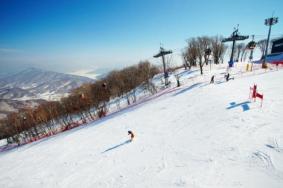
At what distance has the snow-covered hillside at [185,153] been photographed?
27.3 ft

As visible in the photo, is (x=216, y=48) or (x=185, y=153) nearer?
(x=185, y=153)

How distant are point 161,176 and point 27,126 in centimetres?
6321

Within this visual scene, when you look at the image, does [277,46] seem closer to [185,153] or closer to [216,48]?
[216,48]

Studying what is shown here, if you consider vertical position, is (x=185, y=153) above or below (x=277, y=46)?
below

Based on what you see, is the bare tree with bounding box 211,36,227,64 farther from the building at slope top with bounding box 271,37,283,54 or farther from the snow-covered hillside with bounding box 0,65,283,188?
the snow-covered hillside with bounding box 0,65,283,188

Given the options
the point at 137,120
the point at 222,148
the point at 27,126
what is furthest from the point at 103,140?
the point at 27,126

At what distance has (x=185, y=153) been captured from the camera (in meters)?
11.0

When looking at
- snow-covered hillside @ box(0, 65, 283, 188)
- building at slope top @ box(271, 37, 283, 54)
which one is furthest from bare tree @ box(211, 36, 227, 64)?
snow-covered hillside @ box(0, 65, 283, 188)

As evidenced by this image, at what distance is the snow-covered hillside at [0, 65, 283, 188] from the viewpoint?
27.3 ft

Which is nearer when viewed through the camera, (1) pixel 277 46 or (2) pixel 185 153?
(2) pixel 185 153

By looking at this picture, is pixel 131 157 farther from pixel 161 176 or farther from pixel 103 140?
pixel 103 140

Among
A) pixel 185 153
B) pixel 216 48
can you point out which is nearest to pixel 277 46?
pixel 216 48

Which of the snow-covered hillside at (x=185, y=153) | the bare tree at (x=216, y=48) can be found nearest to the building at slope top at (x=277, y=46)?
the bare tree at (x=216, y=48)

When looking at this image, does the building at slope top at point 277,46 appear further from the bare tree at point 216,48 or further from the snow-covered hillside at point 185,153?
the snow-covered hillside at point 185,153
